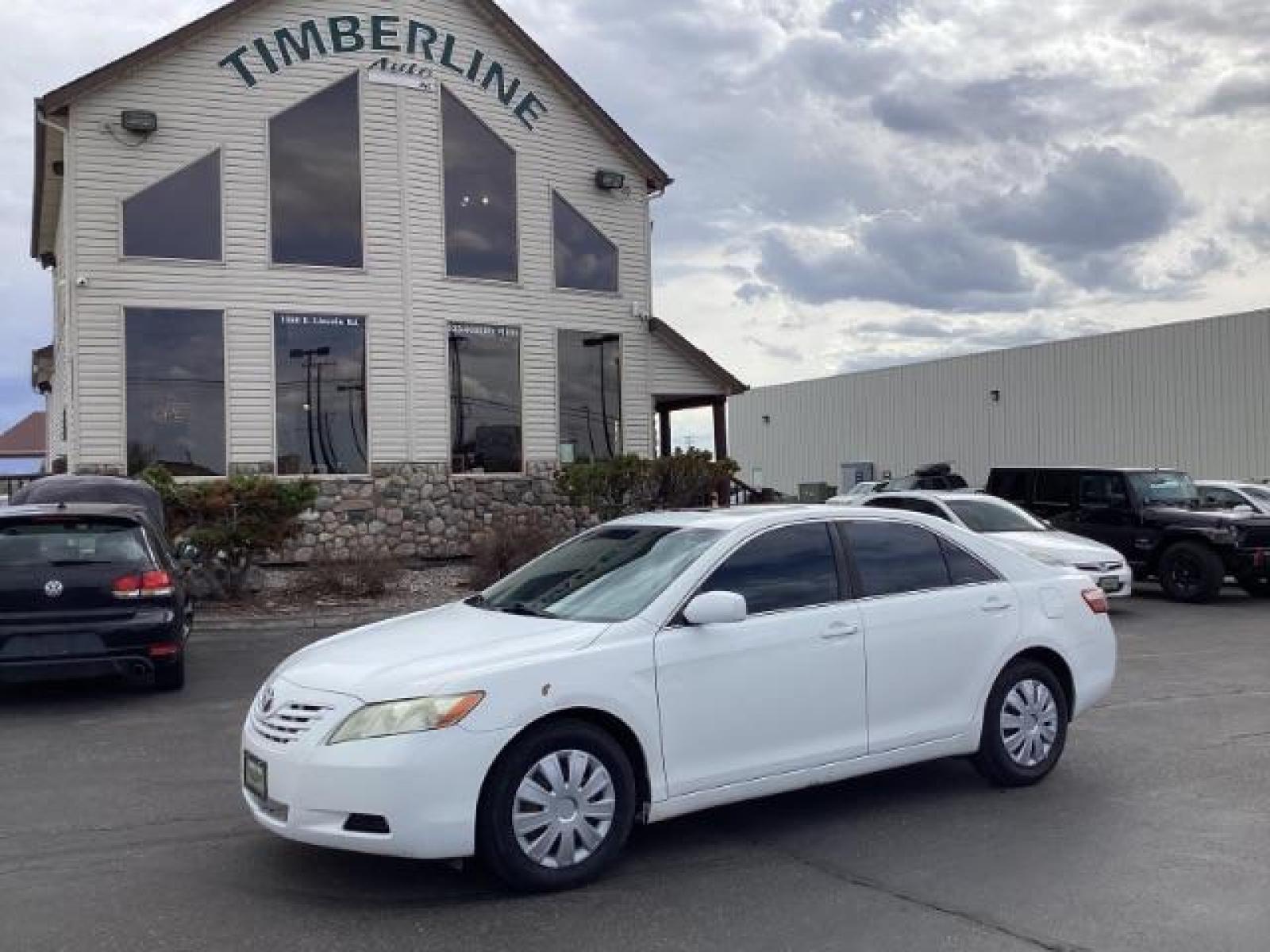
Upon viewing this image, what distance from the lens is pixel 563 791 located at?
16.1 ft

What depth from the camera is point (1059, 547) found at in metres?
13.9

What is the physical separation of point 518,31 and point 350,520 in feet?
27.8

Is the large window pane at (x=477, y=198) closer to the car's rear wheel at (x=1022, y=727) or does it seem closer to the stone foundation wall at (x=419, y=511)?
the stone foundation wall at (x=419, y=511)

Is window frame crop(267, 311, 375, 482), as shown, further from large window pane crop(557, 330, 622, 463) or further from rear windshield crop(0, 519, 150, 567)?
rear windshield crop(0, 519, 150, 567)

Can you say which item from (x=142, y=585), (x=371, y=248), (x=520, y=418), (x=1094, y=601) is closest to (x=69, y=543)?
(x=142, y=585)

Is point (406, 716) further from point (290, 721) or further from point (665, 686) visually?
point (665, 686)

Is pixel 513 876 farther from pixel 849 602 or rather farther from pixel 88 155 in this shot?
pixel 88 155

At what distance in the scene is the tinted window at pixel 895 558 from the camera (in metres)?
6.13

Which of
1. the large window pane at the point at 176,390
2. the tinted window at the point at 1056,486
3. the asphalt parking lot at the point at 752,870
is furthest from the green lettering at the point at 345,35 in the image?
the asphalt parking lot at the point at 752,870

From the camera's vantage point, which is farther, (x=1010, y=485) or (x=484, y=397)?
(x=484, y=397)

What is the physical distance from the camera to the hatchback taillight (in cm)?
902

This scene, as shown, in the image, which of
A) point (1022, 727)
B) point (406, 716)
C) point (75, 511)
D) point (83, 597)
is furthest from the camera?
point (75, 511)

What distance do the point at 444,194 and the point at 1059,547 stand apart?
1100 cm

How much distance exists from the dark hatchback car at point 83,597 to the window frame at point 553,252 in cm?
1187
